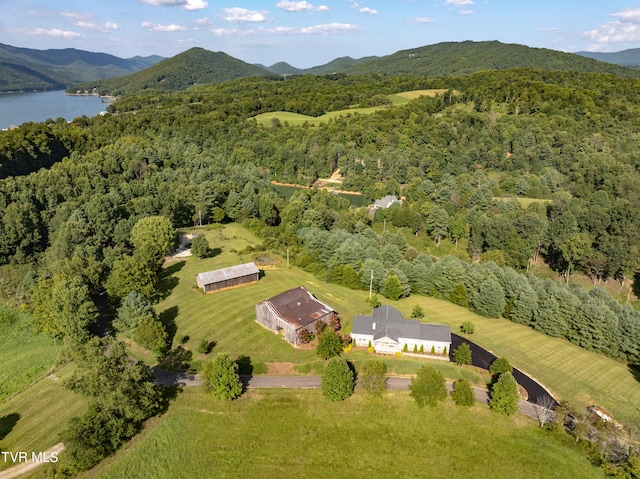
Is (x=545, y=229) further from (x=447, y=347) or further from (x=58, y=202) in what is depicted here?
(x=58, y=202)

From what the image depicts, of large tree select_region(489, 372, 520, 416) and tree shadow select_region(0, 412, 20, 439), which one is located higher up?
large tree select_region(489, 372, 520, 416)

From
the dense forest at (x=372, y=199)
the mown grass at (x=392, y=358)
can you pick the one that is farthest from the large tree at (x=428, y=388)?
the dense forest at (x=372, y=199)

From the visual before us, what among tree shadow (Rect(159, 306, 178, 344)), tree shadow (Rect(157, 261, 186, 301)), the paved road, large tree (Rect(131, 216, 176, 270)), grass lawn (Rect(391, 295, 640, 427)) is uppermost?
large tree (Rect(131, 216, 176, 270))

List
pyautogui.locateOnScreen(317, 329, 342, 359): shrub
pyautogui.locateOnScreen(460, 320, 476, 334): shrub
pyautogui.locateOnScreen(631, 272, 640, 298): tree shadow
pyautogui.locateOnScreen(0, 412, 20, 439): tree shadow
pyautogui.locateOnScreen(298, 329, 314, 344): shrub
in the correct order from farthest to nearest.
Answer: pyautogui.locateOnScreen(631, 272, 640, 298): tree shadow → pyautogui.locateOnScreen(460, 320, 476, 334): shrub → pyautogui.locateOnScreen(298, 329, 314, 344): shrub → pyautogui.locateOnScreen(317, 329, 342, 359): shrub → pyautogui.locateOnScreen(0, 412, 20, 439): tree shadow

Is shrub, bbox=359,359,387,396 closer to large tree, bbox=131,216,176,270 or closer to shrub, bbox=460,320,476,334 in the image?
shrub, bbox=460,320,476,334

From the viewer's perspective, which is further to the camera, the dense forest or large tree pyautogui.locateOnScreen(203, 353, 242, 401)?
the dense forest

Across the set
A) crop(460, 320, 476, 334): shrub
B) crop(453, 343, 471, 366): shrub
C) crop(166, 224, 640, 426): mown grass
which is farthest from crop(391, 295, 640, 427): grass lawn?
crop(453, 343, 471, 366): shrub

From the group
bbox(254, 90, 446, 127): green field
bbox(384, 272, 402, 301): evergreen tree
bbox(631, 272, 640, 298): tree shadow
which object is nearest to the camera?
bbox(384, 272, 402, 301): evergreen tree
